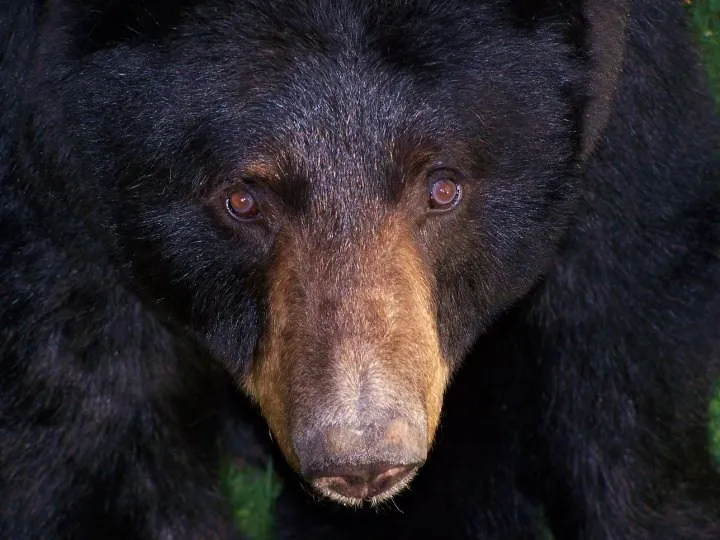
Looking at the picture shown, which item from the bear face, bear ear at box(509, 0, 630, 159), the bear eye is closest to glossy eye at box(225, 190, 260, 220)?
the bear face

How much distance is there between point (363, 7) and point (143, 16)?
2.21ft

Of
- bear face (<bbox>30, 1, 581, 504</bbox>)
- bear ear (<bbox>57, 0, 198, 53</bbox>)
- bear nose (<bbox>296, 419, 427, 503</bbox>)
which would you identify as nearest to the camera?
bear nose (<bbox>296, 419, 427, 503</bbox>)

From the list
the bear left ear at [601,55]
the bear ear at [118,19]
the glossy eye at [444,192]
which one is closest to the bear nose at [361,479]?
the glossy eye at [444,192]

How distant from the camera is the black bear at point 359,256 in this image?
4.52 metres

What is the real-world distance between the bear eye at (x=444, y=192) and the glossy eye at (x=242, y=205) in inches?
20.7

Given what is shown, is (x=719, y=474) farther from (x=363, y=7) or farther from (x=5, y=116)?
(x=5, y=116)

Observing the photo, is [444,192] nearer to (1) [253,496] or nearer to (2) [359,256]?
(2) [359,256]

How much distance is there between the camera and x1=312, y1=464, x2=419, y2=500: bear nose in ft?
14.0

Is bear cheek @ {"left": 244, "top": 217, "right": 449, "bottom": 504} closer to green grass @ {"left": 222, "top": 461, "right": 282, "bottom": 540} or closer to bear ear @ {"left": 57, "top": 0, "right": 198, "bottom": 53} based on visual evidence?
bear ear @ {"left": 57, "top": 0, "right": 198, "bottom": 53}

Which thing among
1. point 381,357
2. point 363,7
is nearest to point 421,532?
point 381,357

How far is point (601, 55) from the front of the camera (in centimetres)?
489

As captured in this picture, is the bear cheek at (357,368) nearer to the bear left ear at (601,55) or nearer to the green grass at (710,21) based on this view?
the bear left ear at (601,55)

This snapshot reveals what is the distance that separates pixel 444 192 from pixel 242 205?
1.99ft

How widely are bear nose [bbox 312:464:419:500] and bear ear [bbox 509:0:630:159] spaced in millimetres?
1275
